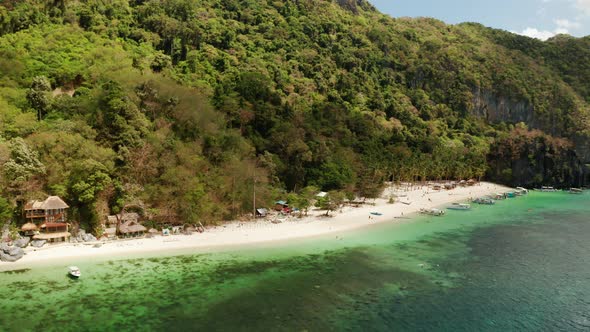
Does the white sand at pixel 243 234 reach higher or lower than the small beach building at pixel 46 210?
lower

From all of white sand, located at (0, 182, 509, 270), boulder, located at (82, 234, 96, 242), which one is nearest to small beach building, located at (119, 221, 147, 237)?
white sand, located at (0, 182, 509, 270)

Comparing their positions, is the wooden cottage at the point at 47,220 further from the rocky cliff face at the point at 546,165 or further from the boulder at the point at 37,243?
the rocky cliff face at the point at 546,165

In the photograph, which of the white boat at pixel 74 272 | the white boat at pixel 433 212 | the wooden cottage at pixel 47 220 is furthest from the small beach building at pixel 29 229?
the white boat at pixel 433 212

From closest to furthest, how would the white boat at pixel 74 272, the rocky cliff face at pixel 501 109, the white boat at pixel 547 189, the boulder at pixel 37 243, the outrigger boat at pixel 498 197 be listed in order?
the white boat at pixel 74 272
the boulder at pixel 37 243
the outrigger boat at pixel 498 197
the white boat at pixel 547 189
the rocky cliff face at pixel 501 109

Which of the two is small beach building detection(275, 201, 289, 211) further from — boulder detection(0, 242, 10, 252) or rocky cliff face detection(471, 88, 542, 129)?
rocky cliff face detection(471, 88, 542, 129)

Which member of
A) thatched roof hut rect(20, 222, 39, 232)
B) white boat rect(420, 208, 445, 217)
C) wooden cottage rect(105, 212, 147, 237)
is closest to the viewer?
thatched roof hut rect(20, 222, 39, 232)

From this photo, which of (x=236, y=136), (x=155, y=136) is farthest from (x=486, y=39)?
(x=155, y=136)

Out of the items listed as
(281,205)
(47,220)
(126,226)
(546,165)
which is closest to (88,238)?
(126,226)
